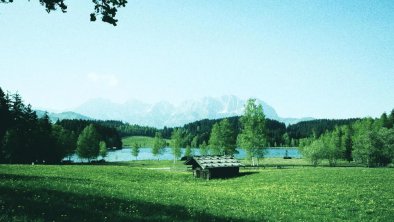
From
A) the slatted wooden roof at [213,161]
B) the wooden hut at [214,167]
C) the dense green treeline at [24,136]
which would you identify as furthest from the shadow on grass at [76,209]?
the dense green treeline at [24,136]

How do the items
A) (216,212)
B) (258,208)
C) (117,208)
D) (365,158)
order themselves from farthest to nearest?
(365,158), (258,208), (216,212), (117,208)

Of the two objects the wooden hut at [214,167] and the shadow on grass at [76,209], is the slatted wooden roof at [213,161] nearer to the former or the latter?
the wooden hut at [214,167]

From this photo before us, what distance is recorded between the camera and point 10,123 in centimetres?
8288

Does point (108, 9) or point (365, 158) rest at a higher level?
point (108, 9)

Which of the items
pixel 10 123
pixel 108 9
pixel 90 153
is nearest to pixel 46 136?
pixel 10 123

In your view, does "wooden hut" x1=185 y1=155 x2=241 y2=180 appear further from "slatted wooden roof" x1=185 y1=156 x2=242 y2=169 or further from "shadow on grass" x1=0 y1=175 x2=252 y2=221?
"shadow on grass" x1=0 y1=175 x2=252 y2=221

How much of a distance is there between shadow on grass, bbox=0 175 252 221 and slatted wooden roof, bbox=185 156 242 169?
4745cm

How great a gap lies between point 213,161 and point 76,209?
55.4 metres

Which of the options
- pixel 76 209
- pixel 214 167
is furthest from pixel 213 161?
pixel 76 209

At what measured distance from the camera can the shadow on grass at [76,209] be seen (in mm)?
13312

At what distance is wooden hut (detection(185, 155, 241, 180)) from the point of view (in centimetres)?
6612

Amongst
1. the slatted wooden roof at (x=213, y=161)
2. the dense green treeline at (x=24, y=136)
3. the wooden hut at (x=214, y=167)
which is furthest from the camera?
the dense green treeline at (x=24, y=136)

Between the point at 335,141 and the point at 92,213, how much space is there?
4673 inches

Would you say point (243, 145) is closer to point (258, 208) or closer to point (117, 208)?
point (258, 208)
